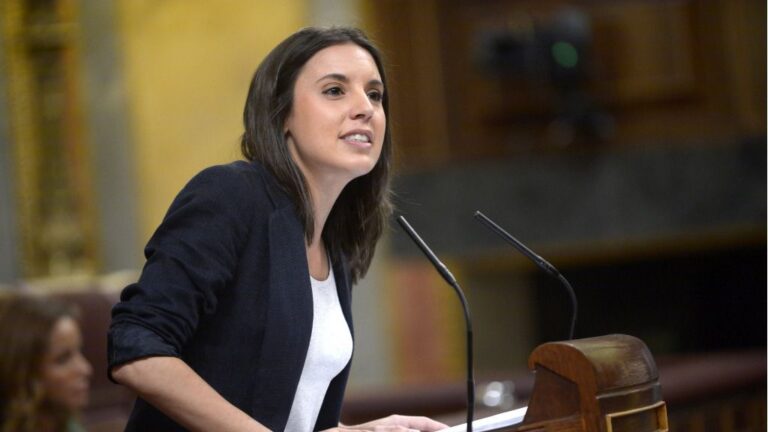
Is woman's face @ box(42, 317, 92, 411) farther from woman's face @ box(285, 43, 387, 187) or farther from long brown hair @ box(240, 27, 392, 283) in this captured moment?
woman's face @ box(285, 43, 387, 187)

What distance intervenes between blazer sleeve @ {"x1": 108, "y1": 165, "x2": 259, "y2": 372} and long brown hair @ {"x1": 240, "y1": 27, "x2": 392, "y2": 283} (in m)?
0.09

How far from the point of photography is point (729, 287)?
611cm

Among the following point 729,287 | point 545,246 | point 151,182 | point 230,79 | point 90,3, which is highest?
point 90,3

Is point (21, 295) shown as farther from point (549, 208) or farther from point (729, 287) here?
point (729, 287)

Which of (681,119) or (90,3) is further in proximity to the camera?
(90,3)

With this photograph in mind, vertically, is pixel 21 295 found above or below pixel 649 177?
above

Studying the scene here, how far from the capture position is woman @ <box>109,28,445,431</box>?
1.46 metres

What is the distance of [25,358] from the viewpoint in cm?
281

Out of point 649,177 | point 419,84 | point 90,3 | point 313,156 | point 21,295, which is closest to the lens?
point 313,156

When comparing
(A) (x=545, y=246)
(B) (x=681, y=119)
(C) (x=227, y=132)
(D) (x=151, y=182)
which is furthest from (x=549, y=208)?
(D) (x=151, y=182)

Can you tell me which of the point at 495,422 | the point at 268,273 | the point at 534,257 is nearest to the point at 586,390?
the point at 495,422

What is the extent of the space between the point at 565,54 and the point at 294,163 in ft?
13.8

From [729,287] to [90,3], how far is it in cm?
357

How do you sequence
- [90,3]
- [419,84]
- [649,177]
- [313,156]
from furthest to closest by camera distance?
→ [90,3], [419,84], [649,177], [313,156]
